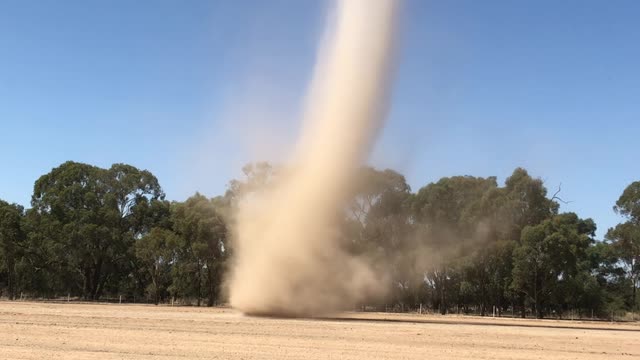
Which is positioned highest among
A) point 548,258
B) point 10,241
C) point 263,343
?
point 10,241

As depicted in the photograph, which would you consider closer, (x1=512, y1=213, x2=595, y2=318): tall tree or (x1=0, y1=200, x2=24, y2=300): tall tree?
(x1=512, y1=213, x2=595, y2=318): tall tree

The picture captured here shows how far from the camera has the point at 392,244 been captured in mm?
65062

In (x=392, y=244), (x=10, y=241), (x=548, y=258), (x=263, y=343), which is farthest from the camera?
(x=10, y=241)

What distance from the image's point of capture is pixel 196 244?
221 ft

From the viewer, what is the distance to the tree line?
61.0 metres

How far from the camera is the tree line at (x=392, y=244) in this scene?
200 ft

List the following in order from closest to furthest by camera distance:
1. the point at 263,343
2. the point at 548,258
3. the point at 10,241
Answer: the point at 263,343
the point at 548,258
the point at 10,241

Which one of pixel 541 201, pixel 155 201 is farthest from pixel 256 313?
pixel 155 201

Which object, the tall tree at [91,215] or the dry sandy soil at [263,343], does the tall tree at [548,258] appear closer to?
the dry sandy soil at [263,343]

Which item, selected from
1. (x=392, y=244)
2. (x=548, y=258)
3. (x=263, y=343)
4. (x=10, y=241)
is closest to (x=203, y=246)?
(x=392, y=244)

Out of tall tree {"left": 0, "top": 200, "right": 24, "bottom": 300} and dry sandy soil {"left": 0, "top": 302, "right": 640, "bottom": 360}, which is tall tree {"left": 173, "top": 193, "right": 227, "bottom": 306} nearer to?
tall tree {"left": 0, "top": 200, "right": 24, "bottom": 300}

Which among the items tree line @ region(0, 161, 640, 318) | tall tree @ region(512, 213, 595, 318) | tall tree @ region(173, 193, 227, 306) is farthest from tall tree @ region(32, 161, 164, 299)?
tall tree @ region(512, 213, 595, 318)

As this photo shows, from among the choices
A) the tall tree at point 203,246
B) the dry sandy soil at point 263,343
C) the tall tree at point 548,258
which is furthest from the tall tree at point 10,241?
the tall tree at point 548,258

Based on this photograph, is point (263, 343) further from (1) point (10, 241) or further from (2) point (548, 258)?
(1) point (10, 241)
